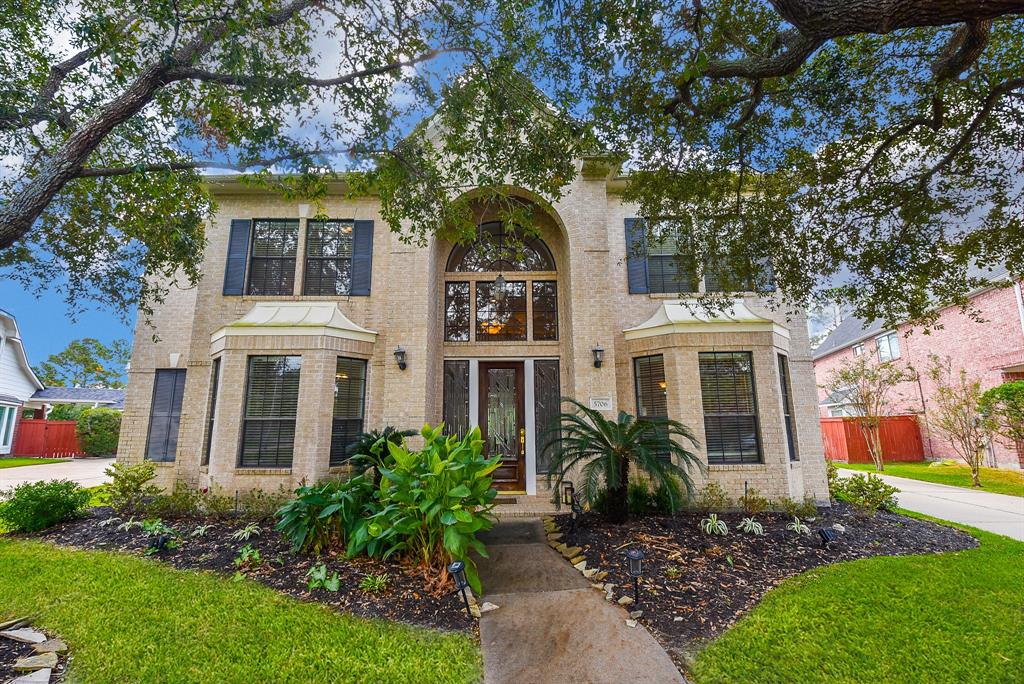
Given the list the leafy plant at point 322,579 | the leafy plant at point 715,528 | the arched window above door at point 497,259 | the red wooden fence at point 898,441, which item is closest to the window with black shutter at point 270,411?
the leafy plant at point 322,579

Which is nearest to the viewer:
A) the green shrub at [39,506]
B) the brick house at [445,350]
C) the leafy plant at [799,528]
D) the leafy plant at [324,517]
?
the leafy plant at [324,517]

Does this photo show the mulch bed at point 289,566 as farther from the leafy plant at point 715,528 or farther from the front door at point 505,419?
the front door at point 505,419

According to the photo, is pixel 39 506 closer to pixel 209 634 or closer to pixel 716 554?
pixel 209 634

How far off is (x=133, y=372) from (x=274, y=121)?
7.25m

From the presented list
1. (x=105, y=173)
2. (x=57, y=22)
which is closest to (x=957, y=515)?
(x=105, y=173)

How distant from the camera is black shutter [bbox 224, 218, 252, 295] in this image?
30.3ft

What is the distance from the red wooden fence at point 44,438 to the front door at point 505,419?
2353cm

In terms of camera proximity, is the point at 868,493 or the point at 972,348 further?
the point at 972,348

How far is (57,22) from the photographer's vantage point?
16.8 feet

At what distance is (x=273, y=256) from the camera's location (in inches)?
372

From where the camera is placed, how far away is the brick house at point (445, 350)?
7.91m

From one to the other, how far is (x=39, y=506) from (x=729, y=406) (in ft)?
36.4

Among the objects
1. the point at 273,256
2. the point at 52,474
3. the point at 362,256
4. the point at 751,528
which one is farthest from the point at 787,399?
the point at 52,474

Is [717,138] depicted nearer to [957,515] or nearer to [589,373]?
[589,373]
